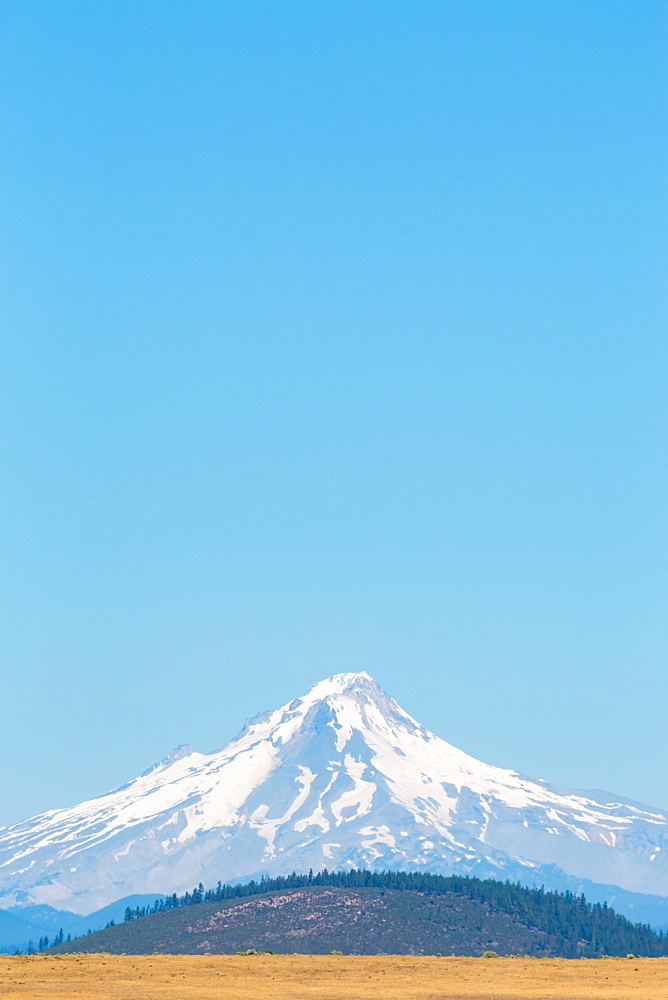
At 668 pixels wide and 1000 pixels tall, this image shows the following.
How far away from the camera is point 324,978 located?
352 ft

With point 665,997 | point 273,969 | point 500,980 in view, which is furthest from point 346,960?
point 665,997

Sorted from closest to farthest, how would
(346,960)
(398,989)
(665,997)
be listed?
1. (665,997)
2. (398,989)
3. (346,960)

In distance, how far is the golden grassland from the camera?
95.0m

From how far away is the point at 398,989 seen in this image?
99438mm

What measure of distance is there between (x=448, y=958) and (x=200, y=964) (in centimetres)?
2642

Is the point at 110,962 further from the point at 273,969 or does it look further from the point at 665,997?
the point at 665,997

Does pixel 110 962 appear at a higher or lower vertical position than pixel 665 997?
higher

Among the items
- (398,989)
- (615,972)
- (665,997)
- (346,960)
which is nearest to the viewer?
(665,997)

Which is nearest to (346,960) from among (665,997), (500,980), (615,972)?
(500,980)

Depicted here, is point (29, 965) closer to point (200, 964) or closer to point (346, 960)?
point (200, 964)

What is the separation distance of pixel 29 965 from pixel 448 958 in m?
42.1

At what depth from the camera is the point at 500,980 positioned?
105m

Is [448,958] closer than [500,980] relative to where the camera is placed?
No

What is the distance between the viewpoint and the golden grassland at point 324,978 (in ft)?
312
